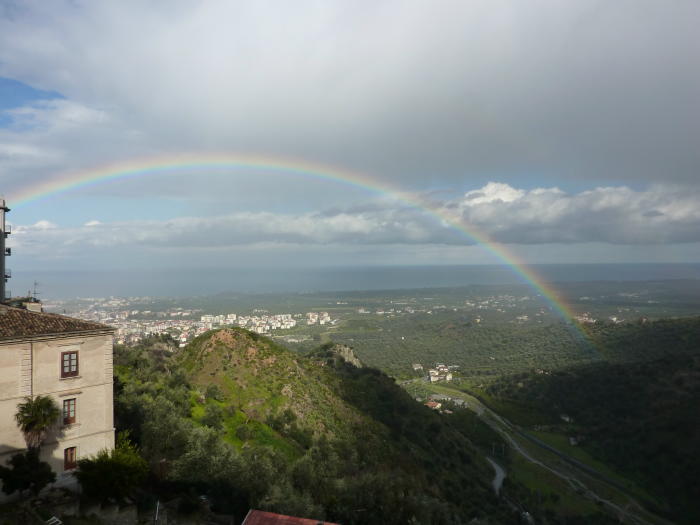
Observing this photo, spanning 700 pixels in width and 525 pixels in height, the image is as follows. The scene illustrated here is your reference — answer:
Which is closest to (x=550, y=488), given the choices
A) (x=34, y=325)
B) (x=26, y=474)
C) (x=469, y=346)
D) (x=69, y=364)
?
(x=69, y=364)

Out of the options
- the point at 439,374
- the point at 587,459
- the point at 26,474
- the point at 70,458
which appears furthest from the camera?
the point at 439,374

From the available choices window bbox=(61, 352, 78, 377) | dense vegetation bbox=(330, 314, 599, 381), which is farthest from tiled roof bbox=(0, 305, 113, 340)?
dense vegetation bbox=(330, 314, 599, 381)

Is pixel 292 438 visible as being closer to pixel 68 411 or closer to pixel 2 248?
pixel 68 411

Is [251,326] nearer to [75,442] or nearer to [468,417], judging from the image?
[468,417]

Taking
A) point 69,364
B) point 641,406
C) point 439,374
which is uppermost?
point 69,364

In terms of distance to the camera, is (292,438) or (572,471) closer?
(292,438)

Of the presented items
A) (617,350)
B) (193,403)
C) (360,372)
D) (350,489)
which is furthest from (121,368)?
(617,350)

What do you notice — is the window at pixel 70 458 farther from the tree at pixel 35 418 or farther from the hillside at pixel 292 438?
the hillside at pixel 292 438

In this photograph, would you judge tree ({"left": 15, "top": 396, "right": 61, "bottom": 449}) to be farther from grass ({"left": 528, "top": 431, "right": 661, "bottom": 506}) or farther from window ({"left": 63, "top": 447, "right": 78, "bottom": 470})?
grass ({"left": 528, "top": 431, "right": 661, "bottom": 506})
